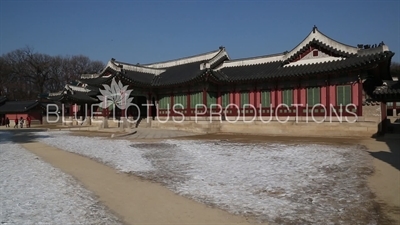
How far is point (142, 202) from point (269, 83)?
22.2 m

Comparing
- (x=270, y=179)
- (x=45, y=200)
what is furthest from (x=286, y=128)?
(x=45, y=200)

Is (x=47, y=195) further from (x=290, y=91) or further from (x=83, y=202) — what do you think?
(x=290, y=91)

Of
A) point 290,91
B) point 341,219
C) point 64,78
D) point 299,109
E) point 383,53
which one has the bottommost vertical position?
point 341,219

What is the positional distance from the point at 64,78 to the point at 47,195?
7861 cm

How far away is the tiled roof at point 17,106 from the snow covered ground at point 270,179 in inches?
1660

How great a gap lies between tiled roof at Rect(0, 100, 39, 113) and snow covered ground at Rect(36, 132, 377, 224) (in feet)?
138

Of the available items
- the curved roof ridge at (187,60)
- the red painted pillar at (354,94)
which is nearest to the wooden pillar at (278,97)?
the red painted pillar at (354,94)

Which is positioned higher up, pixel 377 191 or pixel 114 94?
pixel 114 94

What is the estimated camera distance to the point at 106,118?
3569 cm

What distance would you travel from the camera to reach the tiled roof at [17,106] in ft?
166

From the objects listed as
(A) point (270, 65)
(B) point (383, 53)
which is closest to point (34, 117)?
(A) point (270, 65)

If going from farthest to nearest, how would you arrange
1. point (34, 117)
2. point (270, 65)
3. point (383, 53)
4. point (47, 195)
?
point (34, 117) < point (270, 65) < point (383, 53) < point (47, 195)

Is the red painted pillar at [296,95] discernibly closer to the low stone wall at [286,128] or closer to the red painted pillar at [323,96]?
the low stone wall at [286,128]

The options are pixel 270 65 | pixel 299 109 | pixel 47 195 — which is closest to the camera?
pixel 47 195
